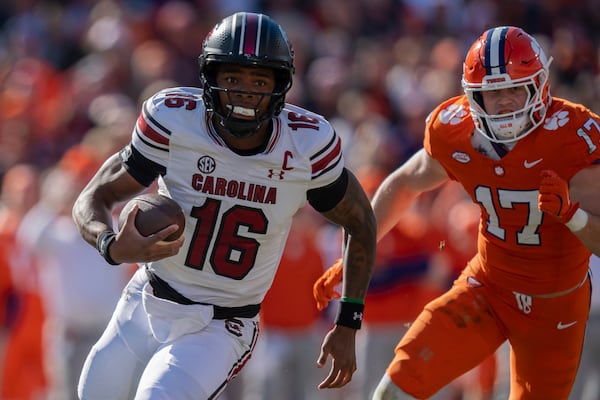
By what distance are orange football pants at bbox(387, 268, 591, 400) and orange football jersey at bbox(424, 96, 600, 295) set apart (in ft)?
0.33

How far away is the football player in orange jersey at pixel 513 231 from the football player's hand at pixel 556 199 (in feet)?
0.31

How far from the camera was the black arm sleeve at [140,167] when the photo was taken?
5.10 metres

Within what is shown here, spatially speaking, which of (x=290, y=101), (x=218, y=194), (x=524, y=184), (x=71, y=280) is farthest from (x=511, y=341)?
(x=290, y=101)

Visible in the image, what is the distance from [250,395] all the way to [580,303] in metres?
4.10

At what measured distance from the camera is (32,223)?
9109 millimetres

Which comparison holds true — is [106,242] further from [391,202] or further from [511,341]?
[511,341]

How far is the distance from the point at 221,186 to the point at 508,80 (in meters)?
1.41

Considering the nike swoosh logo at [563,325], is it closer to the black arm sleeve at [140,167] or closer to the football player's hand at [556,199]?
the football player's hand at [556,199]

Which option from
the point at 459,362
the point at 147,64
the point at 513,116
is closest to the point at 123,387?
the point at 459,362

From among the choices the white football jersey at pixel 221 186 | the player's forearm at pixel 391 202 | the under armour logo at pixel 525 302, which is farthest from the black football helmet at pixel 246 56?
the under armour logo at pixel 525 302

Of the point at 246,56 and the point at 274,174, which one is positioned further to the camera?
the point at 274,174

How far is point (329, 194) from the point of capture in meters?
5.25

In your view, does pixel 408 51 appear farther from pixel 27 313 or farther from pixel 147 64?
pixel 27 313

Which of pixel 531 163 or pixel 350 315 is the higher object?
pixel 531 163
